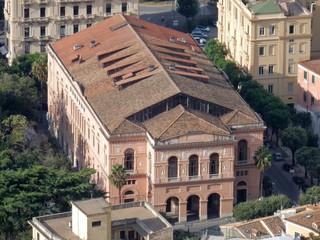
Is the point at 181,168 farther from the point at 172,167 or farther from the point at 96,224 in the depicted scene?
the point at 96,224

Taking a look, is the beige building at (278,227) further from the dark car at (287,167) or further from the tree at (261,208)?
the dark car at (287,167)

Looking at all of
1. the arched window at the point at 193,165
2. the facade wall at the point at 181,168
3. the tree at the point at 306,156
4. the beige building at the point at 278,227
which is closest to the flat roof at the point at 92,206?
the beige building at the point at 278,227

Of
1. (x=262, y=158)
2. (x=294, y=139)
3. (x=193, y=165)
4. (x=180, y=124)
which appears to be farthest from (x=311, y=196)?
(x=294, y=139)

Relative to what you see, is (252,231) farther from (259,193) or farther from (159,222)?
(259,193)

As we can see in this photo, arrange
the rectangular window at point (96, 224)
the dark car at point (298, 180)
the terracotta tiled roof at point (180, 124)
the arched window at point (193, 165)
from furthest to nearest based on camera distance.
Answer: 1. the dark car at point (298, 180)
2. the arched window at point (193, 165)
3. the terracotta tiled roof at point (180, 124)
4. the rectangular window at point (96, 224)

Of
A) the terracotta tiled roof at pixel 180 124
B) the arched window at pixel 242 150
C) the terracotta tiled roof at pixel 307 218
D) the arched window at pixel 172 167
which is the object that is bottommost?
the terracotta tiled roof at pixel 307 218

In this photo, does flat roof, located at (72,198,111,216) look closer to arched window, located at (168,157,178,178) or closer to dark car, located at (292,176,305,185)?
arched window, located at (168,157,178,178)
